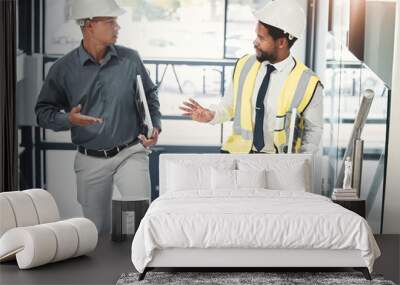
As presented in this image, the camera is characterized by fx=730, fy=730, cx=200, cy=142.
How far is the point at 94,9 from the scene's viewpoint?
24.4 feet

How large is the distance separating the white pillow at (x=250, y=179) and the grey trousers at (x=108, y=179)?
1.36 m

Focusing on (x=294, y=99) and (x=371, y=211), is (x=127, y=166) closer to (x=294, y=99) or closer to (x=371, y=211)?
(x=294, y=99)

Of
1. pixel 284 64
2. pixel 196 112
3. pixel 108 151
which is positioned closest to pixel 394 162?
pixel 284 64

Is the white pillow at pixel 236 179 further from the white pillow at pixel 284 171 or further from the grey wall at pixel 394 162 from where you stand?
the grey wall at pixel 394 162

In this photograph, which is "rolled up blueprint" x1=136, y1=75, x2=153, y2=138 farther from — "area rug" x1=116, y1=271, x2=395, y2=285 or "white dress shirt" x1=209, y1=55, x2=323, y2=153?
"area rug" x1=116, y1=271, x2=395, y2=285

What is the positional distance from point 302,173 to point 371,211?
115cm

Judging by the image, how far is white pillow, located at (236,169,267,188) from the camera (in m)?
6.36

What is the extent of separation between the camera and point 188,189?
6.42 m

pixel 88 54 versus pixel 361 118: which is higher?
pixel 88 54

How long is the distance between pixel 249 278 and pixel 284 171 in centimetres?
162

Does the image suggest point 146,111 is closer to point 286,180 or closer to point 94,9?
point 94,9

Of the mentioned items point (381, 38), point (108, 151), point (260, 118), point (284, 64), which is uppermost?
point (381, 38)

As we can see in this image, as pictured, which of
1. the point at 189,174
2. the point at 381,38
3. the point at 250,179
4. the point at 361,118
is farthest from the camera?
the point at 381,38

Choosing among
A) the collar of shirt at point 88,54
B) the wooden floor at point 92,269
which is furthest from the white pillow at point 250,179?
the collar of shirt at point 88,54
